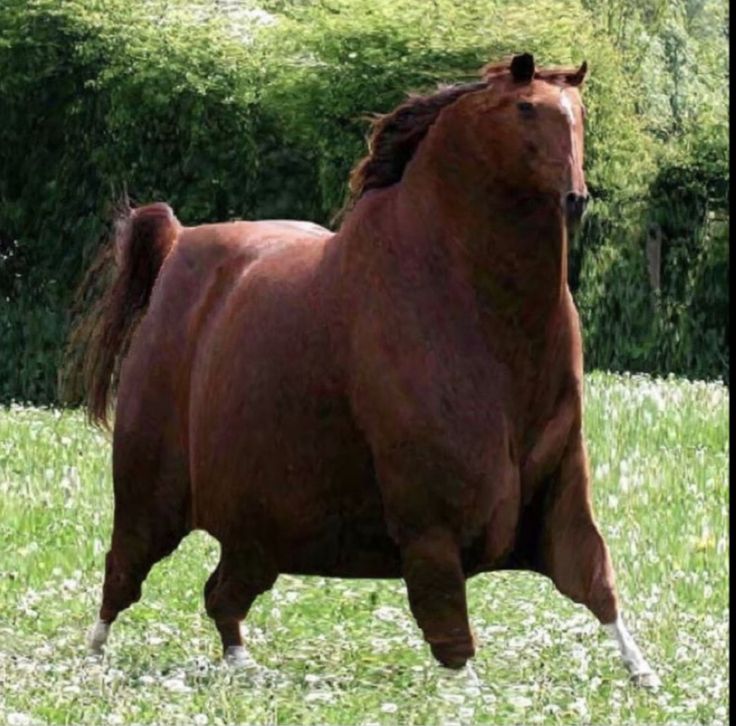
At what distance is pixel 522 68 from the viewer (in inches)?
243

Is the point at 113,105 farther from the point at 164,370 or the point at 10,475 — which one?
the point at 164,370

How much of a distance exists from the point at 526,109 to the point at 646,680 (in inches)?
71.3

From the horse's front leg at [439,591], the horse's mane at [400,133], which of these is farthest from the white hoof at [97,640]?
the horse's mane at [400,133]

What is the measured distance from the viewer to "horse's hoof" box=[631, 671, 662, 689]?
6.76 meters

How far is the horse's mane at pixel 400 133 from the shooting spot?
6.45m

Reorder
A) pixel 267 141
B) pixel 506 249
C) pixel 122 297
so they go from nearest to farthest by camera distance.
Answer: pixel 506 249 < pixel 122 297 < pixel 267 141

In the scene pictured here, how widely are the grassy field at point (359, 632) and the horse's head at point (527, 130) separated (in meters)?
1.48

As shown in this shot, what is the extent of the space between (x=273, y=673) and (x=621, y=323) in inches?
404

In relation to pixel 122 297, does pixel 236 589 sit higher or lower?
lower

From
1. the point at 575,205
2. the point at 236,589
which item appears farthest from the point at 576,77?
the point at 236,589

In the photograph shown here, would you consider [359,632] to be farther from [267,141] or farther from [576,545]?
[267,141]

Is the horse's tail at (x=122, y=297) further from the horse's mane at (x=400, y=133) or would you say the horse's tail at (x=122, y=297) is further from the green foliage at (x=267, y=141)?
the green foliage at (x=267, y=141)

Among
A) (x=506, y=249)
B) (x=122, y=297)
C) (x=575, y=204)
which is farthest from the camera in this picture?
(x=122, y=297)

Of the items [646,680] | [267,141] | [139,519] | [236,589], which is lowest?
[267,141]
